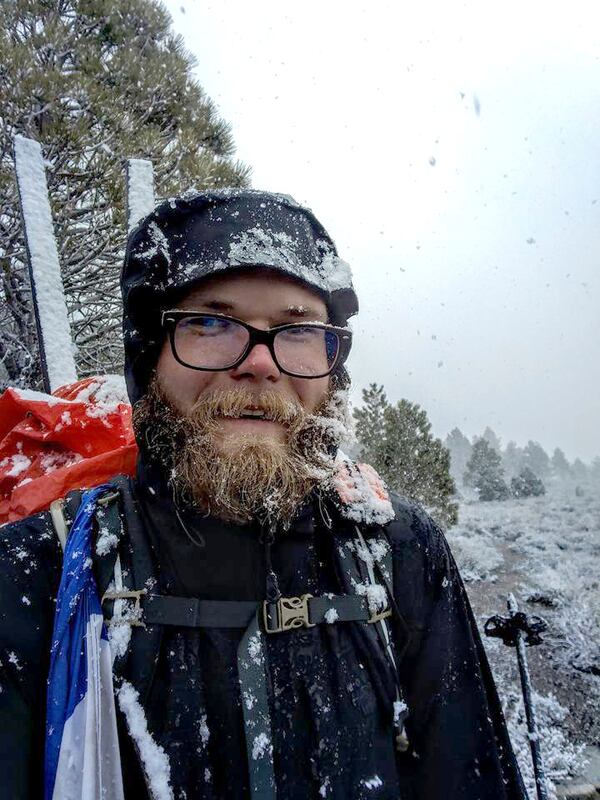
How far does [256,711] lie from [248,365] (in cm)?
89

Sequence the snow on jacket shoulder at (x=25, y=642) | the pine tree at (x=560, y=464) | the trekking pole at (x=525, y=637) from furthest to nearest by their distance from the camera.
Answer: the pine tree at (x=560, y=464)
the trekking pole at (x=525, y=637)
the snow on jacket shoulder at (x=25, y=642)

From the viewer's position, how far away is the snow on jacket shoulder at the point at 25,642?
2.91ft

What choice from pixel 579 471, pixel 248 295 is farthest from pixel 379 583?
pixel 579 471

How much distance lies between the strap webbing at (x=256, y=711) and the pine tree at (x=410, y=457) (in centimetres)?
1166

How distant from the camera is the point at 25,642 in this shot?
979 mm

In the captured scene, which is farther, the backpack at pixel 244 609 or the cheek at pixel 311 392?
the cheek at pixel 311 392

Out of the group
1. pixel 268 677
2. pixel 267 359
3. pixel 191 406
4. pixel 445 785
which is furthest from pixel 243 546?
pixel 445 785

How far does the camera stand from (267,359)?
129cm

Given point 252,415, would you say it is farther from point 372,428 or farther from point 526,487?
point 526,487

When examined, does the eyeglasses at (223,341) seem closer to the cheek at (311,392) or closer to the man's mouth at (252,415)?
the cheek at (311,392)

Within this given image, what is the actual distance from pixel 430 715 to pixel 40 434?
5.31 feet

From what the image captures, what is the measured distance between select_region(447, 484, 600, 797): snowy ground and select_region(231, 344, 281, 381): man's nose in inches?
281

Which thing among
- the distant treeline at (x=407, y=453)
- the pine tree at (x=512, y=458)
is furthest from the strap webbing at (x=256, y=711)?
the pine tree at (x=512, y=458)

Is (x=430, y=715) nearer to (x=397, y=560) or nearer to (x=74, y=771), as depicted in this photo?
(x=397, y=560)
